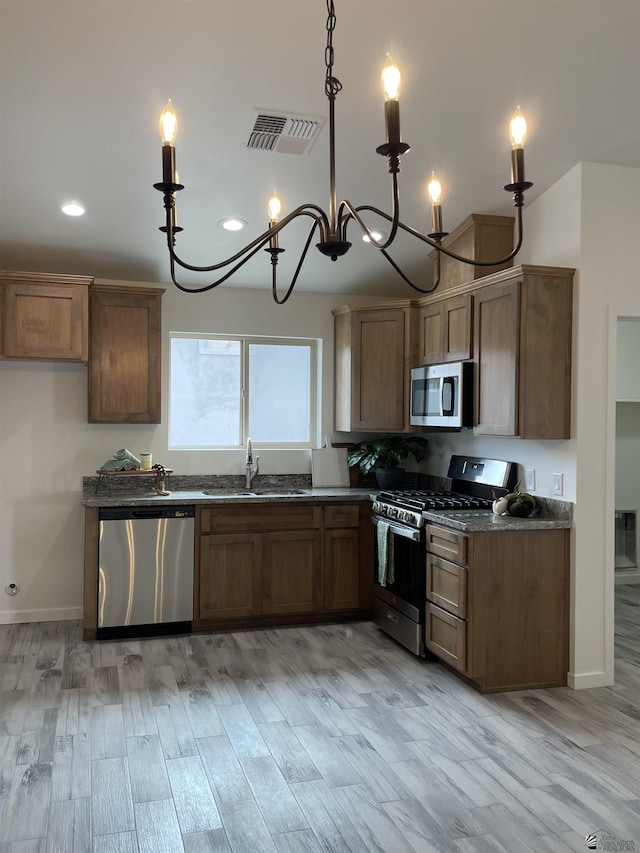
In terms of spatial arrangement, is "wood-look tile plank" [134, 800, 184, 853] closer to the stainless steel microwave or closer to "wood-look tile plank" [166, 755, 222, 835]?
"wood-look tile plank" [166, 755, 222, 835]

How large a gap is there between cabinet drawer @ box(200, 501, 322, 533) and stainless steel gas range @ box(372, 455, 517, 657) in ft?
1.50

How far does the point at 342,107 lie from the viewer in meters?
3.24

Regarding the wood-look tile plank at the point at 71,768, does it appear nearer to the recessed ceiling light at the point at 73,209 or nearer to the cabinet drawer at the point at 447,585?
the cabinet drawer at the point at 447,585

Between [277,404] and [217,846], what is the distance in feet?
11.7

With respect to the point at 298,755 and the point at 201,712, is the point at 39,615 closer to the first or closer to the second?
the point at 201,712

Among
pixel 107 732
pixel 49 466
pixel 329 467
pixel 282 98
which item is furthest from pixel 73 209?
pixel 107 732

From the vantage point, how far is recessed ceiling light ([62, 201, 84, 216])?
3.98 metres

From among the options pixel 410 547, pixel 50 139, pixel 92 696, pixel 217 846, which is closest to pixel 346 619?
pixel 410 547

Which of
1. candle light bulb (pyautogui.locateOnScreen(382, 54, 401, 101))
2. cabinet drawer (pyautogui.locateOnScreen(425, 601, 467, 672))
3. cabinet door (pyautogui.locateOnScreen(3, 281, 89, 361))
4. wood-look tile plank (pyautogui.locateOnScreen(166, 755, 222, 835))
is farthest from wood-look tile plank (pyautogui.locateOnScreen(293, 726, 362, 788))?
cabinet door (pyautogui.locateOnScreen(3, 281, 89, 361))

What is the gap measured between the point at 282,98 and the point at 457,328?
178cm

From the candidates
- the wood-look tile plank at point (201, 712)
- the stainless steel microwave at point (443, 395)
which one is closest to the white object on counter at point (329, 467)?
the stainless steel microwave at point (443, 395)

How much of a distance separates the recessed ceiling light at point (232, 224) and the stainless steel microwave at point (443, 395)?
4.90ft

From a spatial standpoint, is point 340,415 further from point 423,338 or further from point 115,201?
point 115,201

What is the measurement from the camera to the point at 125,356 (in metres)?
4.75
